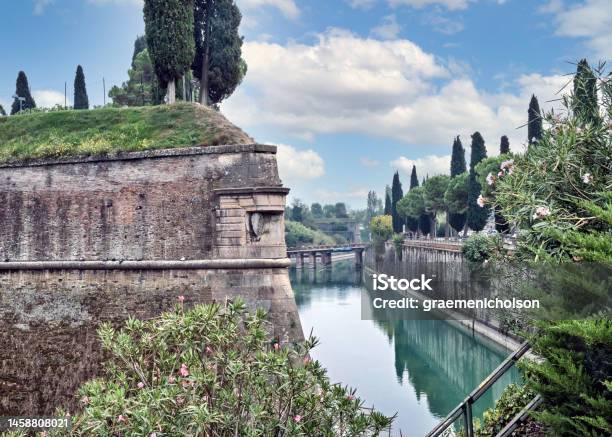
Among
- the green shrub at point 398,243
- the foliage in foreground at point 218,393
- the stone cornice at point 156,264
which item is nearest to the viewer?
the foliage in foreground at point 218,393

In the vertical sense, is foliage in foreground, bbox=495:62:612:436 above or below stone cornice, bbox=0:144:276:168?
below

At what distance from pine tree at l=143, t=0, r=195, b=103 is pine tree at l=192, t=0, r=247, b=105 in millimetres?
4640

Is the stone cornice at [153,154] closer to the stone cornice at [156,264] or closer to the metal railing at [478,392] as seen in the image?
the stone cornice at [156,264]

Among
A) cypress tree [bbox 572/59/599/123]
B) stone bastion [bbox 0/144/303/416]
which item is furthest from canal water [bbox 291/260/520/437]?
cypress tree [bbox 572/59/599/123]

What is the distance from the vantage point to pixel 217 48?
22109mm

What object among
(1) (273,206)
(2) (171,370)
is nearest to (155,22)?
(1) (273,206)

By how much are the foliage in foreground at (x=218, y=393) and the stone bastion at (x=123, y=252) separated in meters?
4.16

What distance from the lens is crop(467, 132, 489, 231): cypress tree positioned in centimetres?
3271

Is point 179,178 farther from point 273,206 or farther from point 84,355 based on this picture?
point 84,355

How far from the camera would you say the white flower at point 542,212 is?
16.7 ft

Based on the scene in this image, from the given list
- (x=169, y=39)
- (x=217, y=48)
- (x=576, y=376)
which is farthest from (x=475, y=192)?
(x=576, y=376)

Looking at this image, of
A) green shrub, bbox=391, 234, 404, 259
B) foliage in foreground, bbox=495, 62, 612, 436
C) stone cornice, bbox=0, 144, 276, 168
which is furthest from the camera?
green shrub, bbox=391, 234, 404, 259

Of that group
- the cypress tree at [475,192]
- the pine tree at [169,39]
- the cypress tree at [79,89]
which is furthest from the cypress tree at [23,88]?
the cypress tree at [475,192]

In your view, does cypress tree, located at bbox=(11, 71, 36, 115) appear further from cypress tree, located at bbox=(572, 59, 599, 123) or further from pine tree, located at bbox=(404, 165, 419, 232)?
pine tree, located at bbox=(404, 165, 419, 232)
